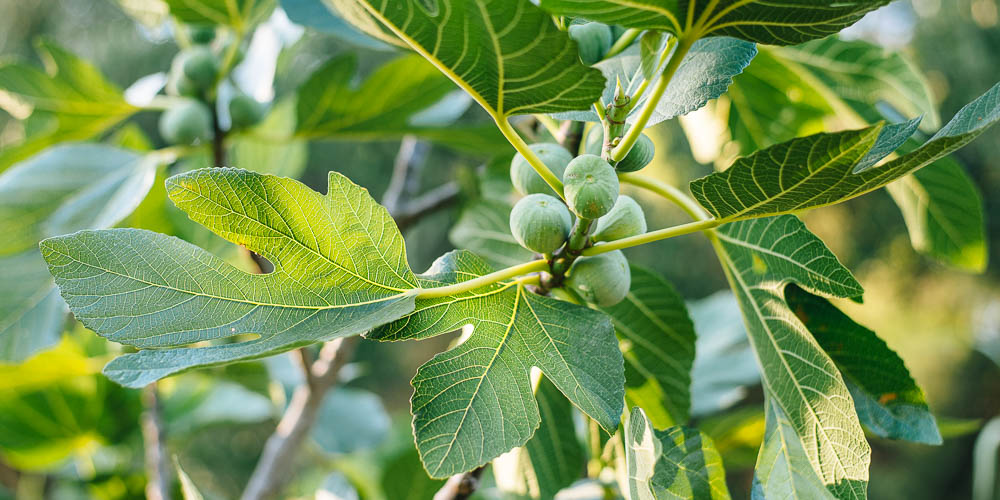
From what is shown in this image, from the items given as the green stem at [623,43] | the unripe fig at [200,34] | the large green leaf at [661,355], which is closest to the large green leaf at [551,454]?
the large green leaf at [661,355]

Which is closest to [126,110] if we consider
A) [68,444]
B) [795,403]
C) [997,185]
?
[68,444]

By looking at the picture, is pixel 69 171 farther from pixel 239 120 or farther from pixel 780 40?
pixel 780 40

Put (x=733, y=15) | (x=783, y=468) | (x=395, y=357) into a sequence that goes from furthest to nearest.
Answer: (x=395, y=357), (x=783, y=468), (x=733, y=15)

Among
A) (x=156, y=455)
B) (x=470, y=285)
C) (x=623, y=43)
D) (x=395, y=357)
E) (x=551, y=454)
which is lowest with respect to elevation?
(x=395, y=357)

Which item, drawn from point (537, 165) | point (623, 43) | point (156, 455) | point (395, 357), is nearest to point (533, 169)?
point (537, 165)

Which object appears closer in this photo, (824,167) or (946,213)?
(824,167)

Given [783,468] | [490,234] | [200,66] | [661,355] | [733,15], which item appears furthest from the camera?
[200,66]

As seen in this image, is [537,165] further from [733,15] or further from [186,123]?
[186,123]

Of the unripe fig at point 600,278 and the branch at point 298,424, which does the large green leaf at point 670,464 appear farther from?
the branch at point 298,424
